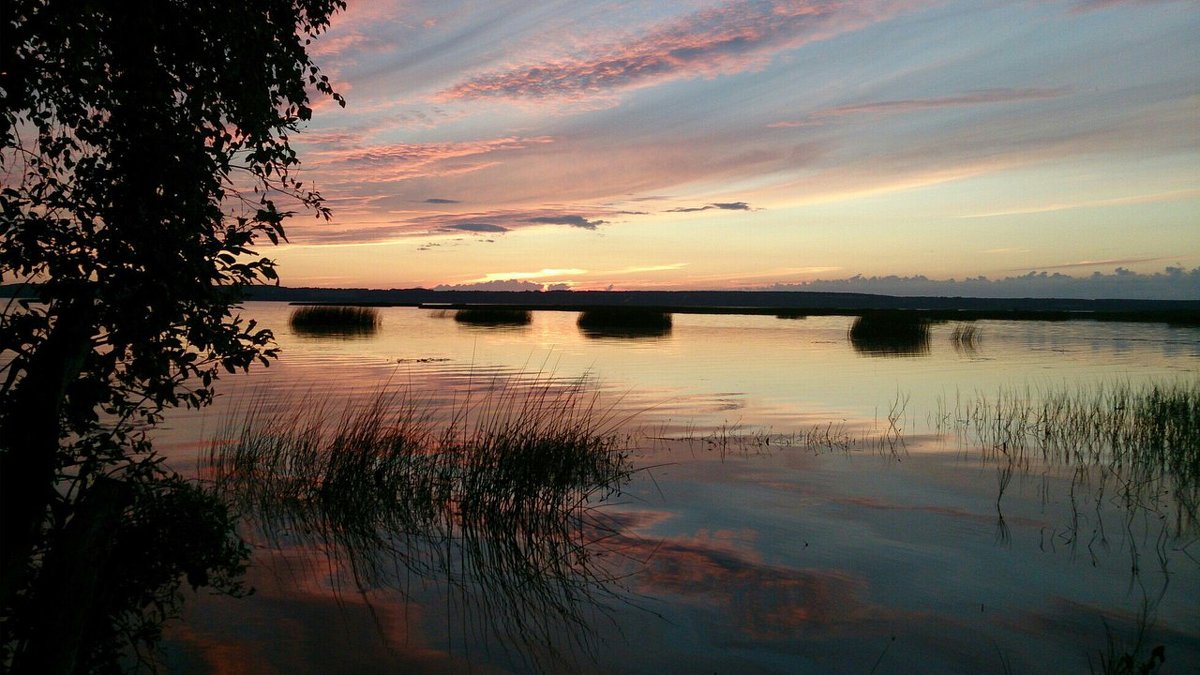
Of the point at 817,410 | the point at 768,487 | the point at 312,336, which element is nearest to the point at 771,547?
the point at 768,487

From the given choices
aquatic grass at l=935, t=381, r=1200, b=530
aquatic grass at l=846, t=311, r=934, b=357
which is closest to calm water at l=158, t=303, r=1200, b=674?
aquatic grass at l=935, t=381, r=1200, b=530

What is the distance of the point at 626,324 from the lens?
61812 mm

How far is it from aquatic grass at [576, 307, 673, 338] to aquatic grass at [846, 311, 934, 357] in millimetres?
12296

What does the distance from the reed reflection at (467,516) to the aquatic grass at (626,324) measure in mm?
39814

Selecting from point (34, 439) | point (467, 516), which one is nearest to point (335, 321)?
point (467, 516)

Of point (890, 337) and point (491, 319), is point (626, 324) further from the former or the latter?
point (890, 337)

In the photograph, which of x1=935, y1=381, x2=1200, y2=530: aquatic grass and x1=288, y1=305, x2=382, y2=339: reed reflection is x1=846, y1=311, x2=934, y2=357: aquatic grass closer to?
x1=935, y1=381, x2=1200, y2=530: aquatic grass

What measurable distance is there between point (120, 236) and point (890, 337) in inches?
1859

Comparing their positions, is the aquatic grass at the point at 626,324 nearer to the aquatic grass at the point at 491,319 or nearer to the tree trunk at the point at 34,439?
the aquatic grass at the point at 491,319

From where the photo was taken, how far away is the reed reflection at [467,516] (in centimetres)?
812

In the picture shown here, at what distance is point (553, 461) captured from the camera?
40.9ft

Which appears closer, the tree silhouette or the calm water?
the tree silhouette

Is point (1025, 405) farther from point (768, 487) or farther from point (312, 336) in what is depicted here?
point (312, 336)

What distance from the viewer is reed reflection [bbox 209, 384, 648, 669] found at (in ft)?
26.7
